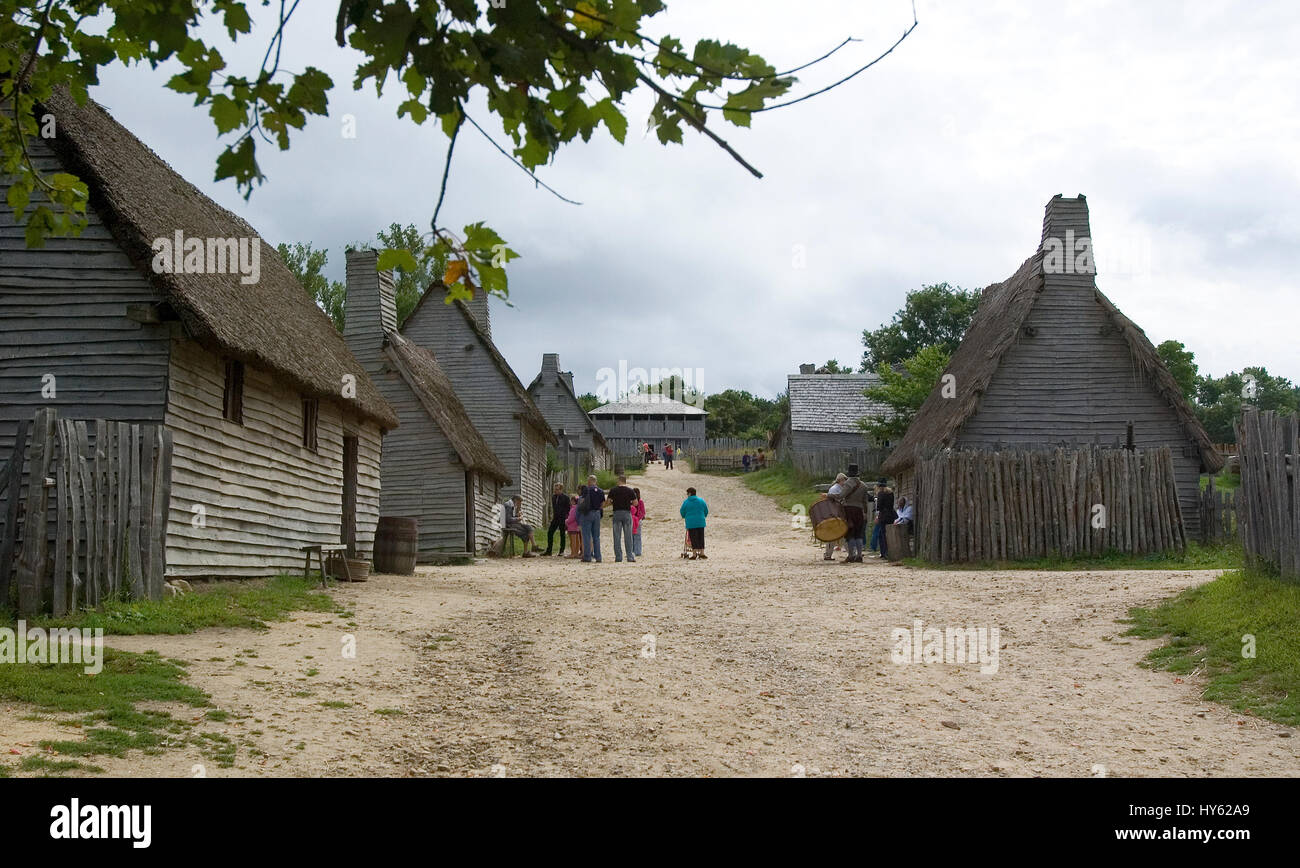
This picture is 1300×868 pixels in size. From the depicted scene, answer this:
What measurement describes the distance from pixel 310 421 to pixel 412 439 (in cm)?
838

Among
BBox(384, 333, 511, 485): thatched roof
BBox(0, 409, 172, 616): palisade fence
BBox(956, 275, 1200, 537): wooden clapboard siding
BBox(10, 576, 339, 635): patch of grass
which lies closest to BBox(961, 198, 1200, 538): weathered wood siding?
BBox(956, 275, 1200, 537): wooden clapboard siding

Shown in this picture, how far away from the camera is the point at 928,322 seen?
287 ft

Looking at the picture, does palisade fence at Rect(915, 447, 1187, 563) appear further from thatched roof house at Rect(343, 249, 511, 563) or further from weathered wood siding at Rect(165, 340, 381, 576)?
thatched roof house at Rect(343, 249, 511, 563)

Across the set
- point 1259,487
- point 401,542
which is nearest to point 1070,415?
point 1259,487

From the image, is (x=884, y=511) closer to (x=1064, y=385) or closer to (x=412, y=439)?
(x=1064, y=385)

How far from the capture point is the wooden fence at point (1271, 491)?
11.1 metres

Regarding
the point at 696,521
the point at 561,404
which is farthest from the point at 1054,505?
the point at 561,404

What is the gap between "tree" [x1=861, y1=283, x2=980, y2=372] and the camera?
8494 cm

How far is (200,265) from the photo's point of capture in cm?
1490

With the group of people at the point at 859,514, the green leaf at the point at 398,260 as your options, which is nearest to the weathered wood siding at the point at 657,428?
the group of people at the point at 859,514

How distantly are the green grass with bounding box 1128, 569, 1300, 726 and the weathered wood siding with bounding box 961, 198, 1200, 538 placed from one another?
12.0m

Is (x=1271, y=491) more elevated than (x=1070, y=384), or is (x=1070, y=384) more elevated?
(x=1070, y=384)

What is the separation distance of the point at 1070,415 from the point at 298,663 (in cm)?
1940
